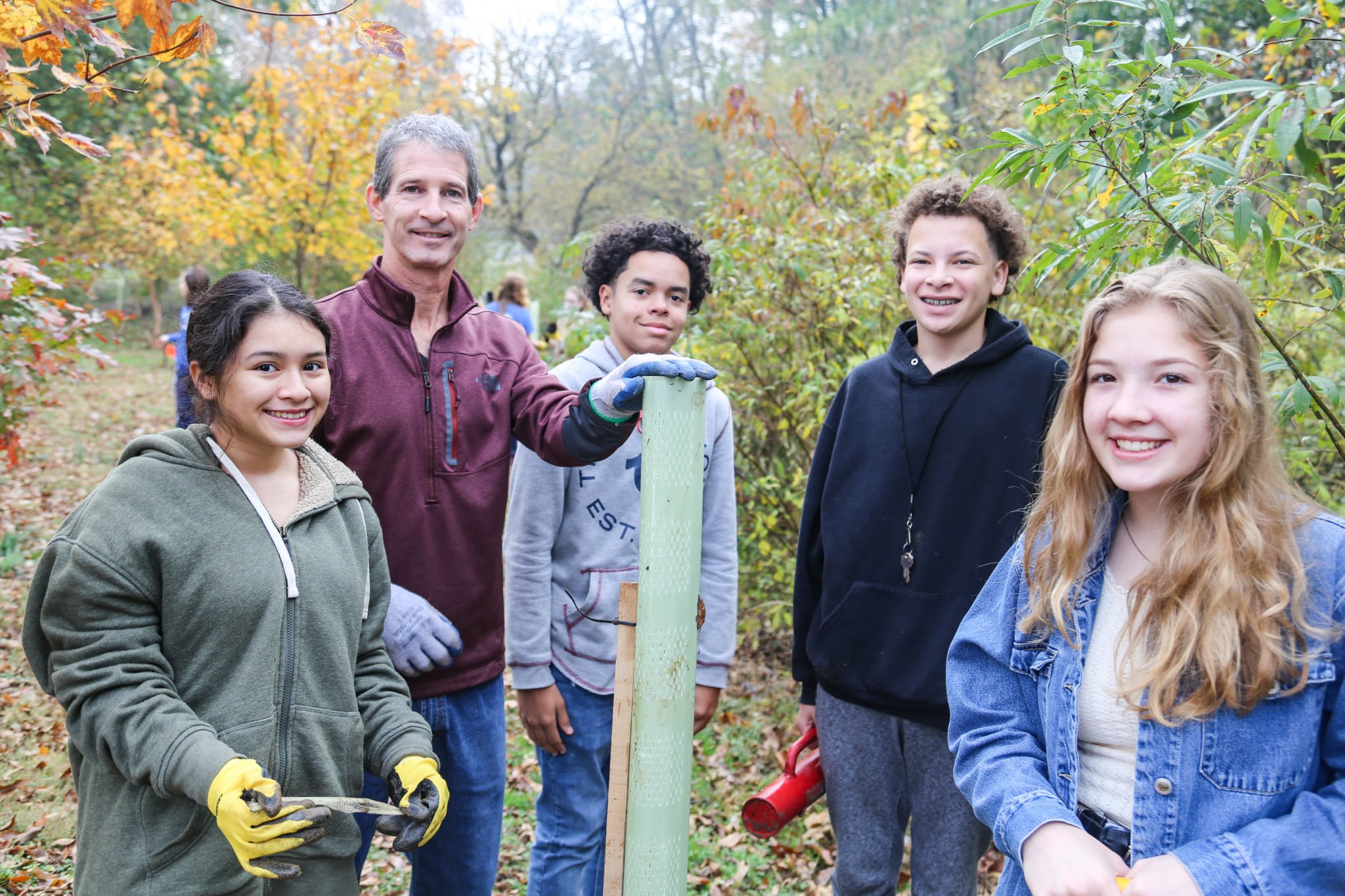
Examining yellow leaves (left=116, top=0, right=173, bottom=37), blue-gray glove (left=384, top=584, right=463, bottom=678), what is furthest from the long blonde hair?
yellow leaves (left=116, top=0, right=173, bottom=37)

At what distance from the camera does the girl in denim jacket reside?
1466mm

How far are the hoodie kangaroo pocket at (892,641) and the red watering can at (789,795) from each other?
278 mm

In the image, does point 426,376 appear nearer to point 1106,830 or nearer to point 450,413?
point 450,413

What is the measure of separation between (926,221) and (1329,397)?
40.2 inches

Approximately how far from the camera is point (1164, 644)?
1.56 m

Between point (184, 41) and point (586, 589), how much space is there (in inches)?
65.1

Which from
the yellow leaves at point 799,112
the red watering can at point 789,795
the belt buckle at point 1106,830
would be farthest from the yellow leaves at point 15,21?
the yellow leaves at point 799,112

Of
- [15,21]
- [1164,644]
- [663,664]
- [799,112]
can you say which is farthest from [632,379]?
[799,112]

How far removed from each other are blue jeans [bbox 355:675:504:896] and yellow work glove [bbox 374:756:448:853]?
0.42 meters

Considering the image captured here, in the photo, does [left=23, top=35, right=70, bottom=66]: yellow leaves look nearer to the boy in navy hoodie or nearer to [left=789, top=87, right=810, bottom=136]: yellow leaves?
the boy in navy hoodie

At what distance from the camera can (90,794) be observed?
1793 mm

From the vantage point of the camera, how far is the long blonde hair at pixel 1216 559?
58.7 inches

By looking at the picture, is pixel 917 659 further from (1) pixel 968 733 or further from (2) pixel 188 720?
(2) pixel 188 720

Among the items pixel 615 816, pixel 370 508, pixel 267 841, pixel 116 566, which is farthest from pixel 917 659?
pixel 116 566
